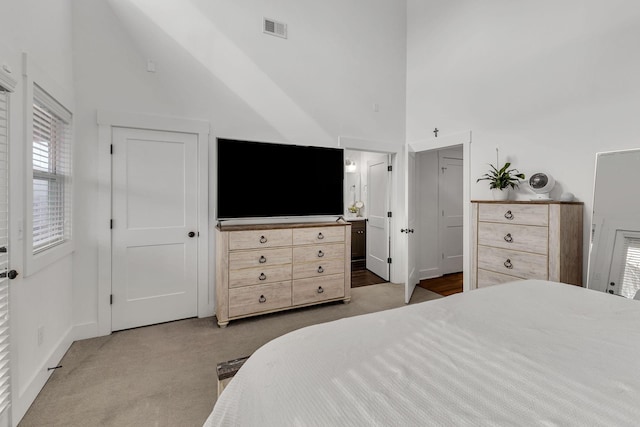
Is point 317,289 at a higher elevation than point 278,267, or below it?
below

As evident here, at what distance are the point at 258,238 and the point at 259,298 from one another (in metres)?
0.62

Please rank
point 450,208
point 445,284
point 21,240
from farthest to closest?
1. point 450,208
2. point 445,284
3. point 21,240

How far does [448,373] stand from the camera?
0.76 m

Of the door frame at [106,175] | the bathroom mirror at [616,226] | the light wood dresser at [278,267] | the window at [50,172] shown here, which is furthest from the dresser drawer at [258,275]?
the bathroom mirror at [616,226]

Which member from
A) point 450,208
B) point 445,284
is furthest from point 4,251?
point 450,208

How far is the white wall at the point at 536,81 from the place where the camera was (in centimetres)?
233

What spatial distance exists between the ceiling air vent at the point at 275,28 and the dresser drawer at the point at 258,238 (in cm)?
234

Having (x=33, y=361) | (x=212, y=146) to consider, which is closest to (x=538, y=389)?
(x=33, y=361)

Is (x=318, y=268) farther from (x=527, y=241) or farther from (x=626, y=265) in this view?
(x=626, y=265)

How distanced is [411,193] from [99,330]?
3.61 meters

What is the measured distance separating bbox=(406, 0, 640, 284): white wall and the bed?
1.94 m

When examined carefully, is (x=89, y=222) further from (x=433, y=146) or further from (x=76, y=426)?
(x=433, y=146)

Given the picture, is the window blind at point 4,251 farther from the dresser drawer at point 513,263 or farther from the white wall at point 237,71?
the dresser drawer at point 513,263

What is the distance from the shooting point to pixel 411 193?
3713 millimetres
